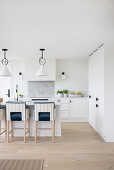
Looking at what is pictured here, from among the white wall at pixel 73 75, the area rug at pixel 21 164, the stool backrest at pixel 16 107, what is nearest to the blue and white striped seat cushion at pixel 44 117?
the stool backrest at pixel 16 107

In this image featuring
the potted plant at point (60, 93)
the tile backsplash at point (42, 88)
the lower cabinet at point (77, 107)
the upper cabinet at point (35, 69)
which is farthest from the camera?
the tile backsplash at point (42, 88)

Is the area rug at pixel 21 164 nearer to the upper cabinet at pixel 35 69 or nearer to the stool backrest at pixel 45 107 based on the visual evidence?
the stool backrest at pixel 45 107

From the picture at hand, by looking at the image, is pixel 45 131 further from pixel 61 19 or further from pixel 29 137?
pixel 61 19

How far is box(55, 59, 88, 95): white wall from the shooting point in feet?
22.4

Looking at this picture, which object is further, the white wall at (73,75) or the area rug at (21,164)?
the white wall at (73,75)

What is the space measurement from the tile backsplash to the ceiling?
111 inches

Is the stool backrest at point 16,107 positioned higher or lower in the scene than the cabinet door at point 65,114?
higher

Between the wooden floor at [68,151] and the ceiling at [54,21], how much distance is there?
241 centimetres

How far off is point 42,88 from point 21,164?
13.6 ft

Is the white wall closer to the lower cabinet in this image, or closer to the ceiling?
the lower cabinet

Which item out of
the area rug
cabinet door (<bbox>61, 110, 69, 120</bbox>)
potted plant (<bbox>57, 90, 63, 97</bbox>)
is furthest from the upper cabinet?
the area rug

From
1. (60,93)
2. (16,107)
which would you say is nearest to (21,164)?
(16,107)

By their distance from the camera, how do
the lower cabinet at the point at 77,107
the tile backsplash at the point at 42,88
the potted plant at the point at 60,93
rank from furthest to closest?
1. the tile backsplash at the point at 42,88
2. the potted plant at the point at 60,93
3. the lower cabinet at the point at 77,107

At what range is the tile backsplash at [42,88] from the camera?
6812mm
